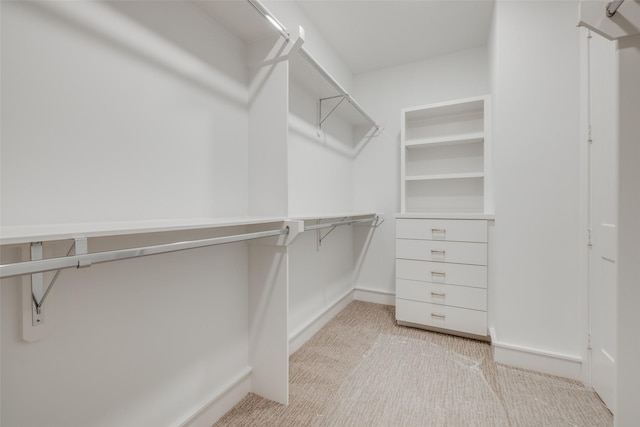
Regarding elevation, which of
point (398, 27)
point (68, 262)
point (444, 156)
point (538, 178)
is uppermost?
point (398, 27)

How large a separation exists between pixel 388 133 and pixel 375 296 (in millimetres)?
1755

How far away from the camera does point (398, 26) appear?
2363mm

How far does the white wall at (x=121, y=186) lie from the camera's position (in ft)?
2.44

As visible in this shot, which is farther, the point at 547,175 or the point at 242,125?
the point at 547,175

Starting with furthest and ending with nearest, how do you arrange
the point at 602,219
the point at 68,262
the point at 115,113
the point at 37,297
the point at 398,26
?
the point at 398,26 → the point at 602,219 → the point at 115,113 → the point at 37,297 → the point at 68,262

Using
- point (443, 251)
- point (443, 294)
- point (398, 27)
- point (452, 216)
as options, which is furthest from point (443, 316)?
point (398, 27)

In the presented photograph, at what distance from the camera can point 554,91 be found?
5.81 feet

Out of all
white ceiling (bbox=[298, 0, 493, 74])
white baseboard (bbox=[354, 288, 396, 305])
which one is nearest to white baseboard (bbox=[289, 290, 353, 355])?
white baseboard (bbox=[354, 288, 396, 305])

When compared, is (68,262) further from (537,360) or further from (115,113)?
(537,360)

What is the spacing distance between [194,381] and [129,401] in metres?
0.28

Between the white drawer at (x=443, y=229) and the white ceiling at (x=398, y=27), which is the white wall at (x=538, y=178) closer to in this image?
the white drawer at (x=443, y=229)

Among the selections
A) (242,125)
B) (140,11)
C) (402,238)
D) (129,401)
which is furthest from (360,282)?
(140,11)

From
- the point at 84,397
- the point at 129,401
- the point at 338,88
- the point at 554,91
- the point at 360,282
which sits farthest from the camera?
the point at 360,282

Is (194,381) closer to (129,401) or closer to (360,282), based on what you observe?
(129,401)
